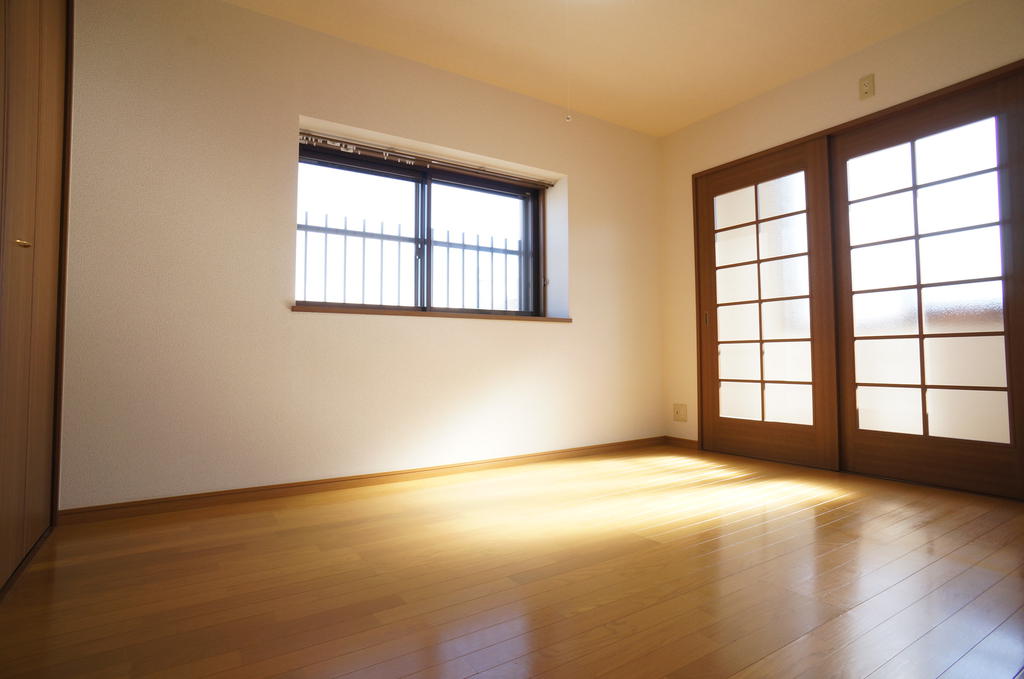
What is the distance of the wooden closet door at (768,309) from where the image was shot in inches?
120

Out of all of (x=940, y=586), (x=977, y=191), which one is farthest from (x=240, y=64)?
(x=977, y=191)

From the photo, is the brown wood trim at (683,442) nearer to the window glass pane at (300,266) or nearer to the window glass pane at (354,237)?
the window glass pane at (354,237)

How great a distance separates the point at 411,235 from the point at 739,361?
241 centimetres

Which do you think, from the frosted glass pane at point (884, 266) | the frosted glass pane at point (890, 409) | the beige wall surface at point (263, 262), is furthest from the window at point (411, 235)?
the frosted glass pane at point (890, 409)

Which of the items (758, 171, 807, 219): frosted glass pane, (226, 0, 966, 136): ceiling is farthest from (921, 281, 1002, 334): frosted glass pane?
(226, 0, 966, 136): ceiling

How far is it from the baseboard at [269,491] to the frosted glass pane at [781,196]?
6.77ft

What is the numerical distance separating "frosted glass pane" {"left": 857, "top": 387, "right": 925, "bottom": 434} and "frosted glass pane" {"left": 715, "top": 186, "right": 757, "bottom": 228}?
1.36 meters

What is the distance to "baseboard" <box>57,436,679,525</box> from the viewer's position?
2088mm

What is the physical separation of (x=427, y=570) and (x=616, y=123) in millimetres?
3462

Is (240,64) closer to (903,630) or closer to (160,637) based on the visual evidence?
(160,637)

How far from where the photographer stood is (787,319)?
321cm

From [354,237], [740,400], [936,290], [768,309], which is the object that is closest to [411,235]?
[354,237]

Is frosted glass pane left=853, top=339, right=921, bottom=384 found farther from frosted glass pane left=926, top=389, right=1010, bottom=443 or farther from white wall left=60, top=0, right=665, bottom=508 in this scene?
white wall left=60, top=0, right=665, bottom=508

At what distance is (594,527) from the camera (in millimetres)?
1971
